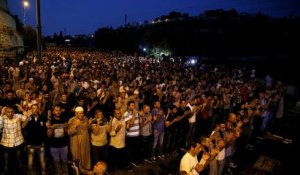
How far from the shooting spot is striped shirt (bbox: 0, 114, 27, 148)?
19.0 ft

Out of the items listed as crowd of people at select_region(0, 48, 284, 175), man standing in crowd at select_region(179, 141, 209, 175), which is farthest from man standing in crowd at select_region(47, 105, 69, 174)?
man standing in crowd at select_region(179, 141, 209, 175)

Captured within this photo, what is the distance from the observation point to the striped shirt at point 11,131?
578 cm

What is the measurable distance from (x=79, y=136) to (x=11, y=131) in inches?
51.5

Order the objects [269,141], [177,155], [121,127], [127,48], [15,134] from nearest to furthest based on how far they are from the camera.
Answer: [15,134] → [121,127] → [177,155] → [269,141] → [127,48]

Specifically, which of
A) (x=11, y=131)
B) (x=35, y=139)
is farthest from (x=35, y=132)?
(x=11, y=131)

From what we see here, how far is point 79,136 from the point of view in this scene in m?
5.95

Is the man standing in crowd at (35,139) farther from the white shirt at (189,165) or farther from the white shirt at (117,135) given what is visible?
the white shirt at (189,165)

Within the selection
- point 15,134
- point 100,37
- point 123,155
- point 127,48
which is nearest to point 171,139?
point 123,155

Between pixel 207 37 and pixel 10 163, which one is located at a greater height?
pixel 207 37

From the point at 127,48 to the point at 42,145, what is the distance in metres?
45.9

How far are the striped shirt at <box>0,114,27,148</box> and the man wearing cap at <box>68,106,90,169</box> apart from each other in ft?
3.41

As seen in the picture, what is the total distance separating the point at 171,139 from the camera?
8.20m

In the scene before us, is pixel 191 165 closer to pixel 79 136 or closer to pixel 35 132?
pixel 79 136

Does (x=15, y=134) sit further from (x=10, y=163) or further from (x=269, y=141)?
(x=269, y=141)
